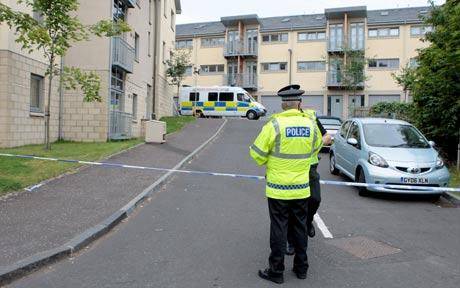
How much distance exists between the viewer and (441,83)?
43.1 feet

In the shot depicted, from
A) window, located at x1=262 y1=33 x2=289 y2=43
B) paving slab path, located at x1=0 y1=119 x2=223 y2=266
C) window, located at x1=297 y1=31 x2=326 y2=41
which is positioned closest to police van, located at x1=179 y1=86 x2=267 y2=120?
window, located at x1=262 y1=33 x2=289 y2=43

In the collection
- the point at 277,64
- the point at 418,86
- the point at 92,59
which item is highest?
the point at 277,64

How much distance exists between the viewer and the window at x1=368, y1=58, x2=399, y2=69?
42.2 meters

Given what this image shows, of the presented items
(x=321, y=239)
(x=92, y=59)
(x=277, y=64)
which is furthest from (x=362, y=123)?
(x=277, y=64)

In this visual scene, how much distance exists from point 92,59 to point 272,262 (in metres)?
16.7

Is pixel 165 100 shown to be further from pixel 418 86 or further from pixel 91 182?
pixel 91 182

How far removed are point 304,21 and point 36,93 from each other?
1338 inches

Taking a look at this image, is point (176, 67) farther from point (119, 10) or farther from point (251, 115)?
point (119, 10)

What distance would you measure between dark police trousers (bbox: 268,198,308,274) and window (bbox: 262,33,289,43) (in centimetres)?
4229

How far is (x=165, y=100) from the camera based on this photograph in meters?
35.3

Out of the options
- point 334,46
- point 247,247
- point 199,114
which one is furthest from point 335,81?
point 247,247

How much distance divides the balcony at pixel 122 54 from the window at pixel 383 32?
89.7 ft

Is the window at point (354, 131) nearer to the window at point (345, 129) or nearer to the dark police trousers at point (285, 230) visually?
the window at point (345, 129)

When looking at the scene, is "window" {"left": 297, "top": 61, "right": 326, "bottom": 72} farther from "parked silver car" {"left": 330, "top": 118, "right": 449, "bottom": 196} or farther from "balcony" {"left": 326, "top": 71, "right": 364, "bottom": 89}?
"parked silver car" {"left": 330, "top": 118, "right": 449, "bottom": 196}
